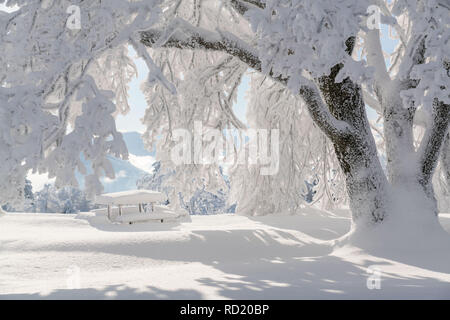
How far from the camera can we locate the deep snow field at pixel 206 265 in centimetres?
342

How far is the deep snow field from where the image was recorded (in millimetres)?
3424

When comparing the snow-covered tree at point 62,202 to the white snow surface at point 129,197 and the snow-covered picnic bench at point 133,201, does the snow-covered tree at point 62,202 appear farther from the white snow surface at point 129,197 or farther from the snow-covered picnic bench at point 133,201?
the white snow surface at point 129,197

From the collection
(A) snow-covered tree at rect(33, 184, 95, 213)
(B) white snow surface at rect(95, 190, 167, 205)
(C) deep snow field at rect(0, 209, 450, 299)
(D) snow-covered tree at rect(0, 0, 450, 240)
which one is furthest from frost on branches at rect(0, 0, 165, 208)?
(A) snow-covered tree at rect(33, 184, 95, 213)

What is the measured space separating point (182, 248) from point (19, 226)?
483 cm

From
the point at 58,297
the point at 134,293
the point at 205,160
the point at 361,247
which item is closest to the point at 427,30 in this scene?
the point at 361,247

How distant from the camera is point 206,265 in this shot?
5578 millimetres

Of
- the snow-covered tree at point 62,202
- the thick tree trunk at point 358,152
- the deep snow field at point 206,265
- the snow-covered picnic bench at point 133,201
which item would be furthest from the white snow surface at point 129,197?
the snow-covered tree at point 62,202

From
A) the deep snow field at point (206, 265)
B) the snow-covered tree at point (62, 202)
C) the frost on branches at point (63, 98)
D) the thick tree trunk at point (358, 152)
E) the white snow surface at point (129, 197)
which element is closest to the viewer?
the deep snow field at point (206, 265)

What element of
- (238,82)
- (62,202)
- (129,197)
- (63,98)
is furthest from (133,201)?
(62,202)

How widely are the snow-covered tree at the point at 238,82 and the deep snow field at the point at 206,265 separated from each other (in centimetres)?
108

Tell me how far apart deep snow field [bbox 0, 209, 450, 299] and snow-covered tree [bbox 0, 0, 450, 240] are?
1.08 m

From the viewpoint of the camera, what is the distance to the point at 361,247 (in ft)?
19.8

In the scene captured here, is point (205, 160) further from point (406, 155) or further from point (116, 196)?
point (406, 155)

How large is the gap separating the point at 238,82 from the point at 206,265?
5.04 meters
